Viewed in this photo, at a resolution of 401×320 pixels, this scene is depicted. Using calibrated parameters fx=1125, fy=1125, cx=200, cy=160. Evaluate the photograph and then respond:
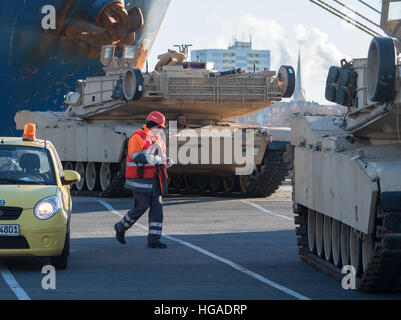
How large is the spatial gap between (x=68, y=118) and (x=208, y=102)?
219 inches

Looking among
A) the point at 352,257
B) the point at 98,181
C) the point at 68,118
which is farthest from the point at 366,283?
the point at 68,118

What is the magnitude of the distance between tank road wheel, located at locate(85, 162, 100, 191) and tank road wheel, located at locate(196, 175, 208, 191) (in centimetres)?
241

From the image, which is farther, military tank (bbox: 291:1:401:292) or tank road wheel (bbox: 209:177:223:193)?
tank road wheel (bbox: 209:177:223:193)

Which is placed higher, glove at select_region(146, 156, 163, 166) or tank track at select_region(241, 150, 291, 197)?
glove at select_region(146, 156, 163, 166)

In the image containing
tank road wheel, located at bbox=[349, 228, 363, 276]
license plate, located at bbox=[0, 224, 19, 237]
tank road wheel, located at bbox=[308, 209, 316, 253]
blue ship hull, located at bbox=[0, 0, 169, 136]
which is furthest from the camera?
blue ship hull, located at bbox=[0, 0, 169, 136]

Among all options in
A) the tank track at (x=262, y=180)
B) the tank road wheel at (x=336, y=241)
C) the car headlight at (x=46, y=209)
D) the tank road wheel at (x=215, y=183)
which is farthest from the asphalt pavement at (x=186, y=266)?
the tank road wheel at (x=215, y=183)

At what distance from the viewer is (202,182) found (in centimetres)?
2698

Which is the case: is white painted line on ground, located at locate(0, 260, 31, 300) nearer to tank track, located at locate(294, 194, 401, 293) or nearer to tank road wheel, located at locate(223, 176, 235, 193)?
tank track, located at locate(294, 194, 401, 293)

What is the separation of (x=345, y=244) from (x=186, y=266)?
1745 mm

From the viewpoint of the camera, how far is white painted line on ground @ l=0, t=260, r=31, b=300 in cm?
976

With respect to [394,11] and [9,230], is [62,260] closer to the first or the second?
[9,230]

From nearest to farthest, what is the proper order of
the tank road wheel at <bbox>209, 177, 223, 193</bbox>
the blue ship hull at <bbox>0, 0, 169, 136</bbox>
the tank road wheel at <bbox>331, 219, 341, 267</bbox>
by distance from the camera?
the tank road wheel at <bbox>331, 219, 341, 267</bbox> → the tank road wheel at <bbox>209, 177, 223, 193</bbox> → the blue ship hull at <bbox>0, 0, 169, 136</bbox>

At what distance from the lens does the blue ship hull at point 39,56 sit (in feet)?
127

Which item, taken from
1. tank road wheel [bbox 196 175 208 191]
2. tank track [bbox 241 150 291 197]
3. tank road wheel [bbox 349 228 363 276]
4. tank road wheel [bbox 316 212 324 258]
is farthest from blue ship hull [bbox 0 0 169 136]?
tank road wheel [bbox 349 228 363 276]
